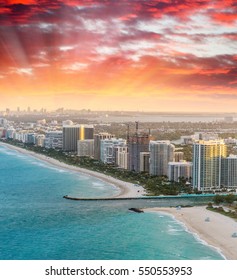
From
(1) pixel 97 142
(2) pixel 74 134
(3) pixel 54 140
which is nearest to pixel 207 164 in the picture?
(1) pixel 97 142

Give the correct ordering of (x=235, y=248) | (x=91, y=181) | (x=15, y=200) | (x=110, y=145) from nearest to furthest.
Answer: (x=235, y=248) → (x=15, y=200) → (x=91, y=181) → (x=110, y=145)

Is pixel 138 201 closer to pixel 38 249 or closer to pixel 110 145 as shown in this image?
pixel 38 249

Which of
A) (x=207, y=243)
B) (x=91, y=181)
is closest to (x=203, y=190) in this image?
(x=91, y=181)

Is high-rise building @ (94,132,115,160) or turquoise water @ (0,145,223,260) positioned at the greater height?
high-rise building @ (94,132,115,160)

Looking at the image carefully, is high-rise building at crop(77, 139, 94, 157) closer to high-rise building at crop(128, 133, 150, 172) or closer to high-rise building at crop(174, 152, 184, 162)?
high-rise building at crop(128, 133, 150, 172)

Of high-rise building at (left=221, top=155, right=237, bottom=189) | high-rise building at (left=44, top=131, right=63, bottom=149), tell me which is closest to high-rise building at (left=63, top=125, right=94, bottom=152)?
high-rise building at (left=44, top=131, right=63, bottom=149)

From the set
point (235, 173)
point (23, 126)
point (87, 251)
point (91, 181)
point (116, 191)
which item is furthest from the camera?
point (23, 126)
